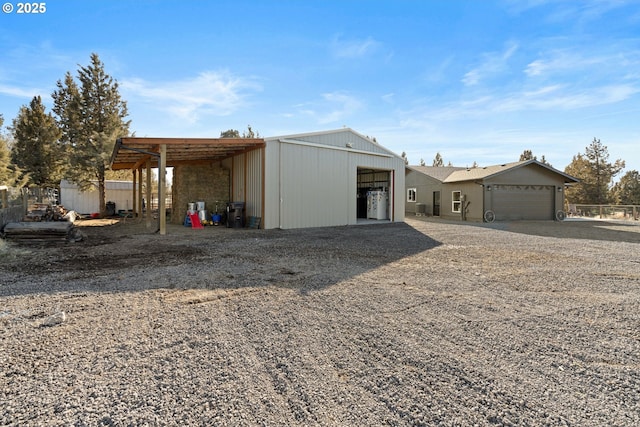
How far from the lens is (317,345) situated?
271cm

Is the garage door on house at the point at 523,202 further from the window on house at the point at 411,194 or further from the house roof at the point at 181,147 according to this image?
the house roof at the point at 181,147

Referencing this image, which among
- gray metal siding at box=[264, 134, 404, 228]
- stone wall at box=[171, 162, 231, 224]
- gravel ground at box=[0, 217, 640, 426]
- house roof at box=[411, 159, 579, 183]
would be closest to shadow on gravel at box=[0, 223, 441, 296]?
gravel ground at box=[0, 217, 640, 426]

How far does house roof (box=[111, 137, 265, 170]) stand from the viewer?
9831mm

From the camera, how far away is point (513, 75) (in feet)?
39.5

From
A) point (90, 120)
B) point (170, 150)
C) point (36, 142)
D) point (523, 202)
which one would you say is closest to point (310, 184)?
point (170, 150)

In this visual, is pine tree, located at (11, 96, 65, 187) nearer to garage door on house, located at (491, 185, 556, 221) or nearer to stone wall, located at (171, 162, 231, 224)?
stone wall, located at (171, 162, 231, 224)

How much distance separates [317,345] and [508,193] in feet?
63.4

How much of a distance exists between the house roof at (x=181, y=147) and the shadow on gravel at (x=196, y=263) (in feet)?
9.29

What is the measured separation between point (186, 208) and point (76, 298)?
37.0 feet

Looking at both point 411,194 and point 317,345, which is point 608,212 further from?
point 317,345

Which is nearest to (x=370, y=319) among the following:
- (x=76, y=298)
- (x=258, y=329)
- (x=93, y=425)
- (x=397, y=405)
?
(x=258, y=329)

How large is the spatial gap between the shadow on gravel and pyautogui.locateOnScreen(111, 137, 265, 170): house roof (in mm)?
2832

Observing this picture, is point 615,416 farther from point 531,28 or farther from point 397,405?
point 531,28

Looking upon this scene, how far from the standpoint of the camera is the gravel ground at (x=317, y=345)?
1.87 m
